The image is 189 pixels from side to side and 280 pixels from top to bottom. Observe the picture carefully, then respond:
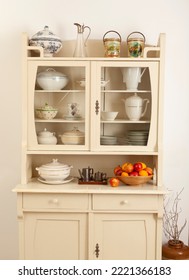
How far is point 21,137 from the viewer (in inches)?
127

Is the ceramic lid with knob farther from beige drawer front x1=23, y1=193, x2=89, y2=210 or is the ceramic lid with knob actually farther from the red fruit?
the red fruit

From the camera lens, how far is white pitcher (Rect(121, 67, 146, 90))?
2920 mm

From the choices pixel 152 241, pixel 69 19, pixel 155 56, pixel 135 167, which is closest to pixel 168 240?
pixel 152 241

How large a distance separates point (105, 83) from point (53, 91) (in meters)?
0.39

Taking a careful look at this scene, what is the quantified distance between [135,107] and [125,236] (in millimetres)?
929

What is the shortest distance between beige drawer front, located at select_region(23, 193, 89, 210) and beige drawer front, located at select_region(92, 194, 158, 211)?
0.30 ft

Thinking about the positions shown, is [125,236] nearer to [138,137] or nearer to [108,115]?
[138,137]

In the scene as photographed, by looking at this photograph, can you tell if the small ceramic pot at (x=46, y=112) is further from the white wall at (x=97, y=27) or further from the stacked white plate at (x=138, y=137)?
the stacked white plate at (x=138, y=137)

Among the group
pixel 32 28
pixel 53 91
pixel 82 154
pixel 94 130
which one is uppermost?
pixel 32 28

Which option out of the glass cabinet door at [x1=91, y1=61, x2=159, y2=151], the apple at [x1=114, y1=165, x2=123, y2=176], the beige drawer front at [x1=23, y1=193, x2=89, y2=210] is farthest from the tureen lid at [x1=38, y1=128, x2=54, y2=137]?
the apple at [x1=114, y1=165, x2=123, y2=176]

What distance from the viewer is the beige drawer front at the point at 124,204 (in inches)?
111

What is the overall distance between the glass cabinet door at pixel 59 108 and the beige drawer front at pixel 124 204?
1.31 ft

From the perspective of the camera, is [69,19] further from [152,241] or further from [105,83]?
[152,241]

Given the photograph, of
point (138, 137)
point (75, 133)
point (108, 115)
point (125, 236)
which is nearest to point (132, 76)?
point (108, 115)
